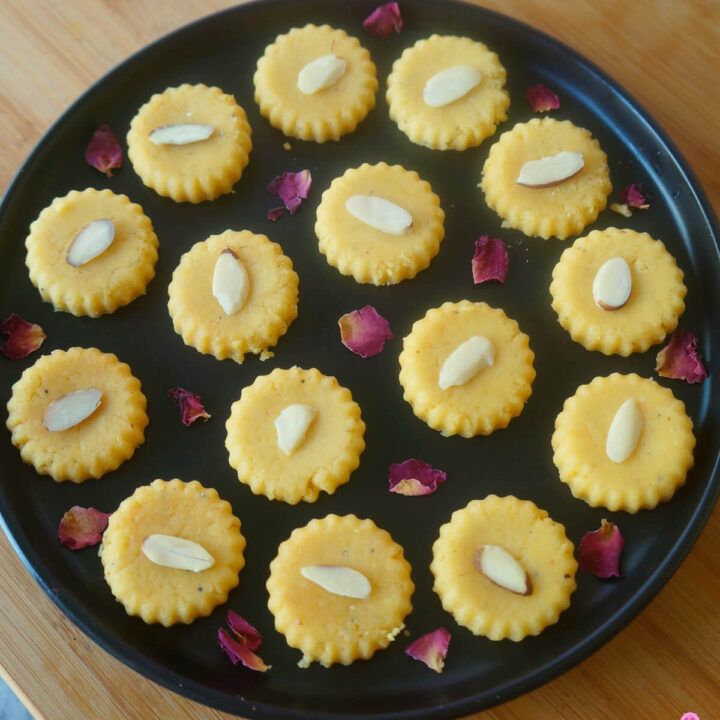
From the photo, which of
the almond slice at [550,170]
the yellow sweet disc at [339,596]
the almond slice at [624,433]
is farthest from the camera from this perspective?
the almond slice at [550,170]

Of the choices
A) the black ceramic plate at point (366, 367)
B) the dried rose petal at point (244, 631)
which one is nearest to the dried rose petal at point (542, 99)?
the black ceramic plate at point (366, 367)

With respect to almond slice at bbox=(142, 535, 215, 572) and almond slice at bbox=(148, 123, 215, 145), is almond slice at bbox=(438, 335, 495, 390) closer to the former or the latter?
almond slice at bbox=(142, 535, 215, 572)

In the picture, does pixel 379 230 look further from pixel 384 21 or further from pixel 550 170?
pixel 384 21

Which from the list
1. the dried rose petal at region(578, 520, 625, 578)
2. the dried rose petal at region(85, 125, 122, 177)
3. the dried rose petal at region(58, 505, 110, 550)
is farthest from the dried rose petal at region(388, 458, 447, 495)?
the dried rose petal at region(85, 125, 122, 177)

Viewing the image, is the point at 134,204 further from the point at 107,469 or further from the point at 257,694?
the point at 257,694

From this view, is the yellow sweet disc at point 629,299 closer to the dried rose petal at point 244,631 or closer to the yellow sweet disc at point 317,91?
the yellow sweet disc at point 317,91

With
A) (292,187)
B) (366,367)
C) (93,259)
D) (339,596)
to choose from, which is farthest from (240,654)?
(292,187)
